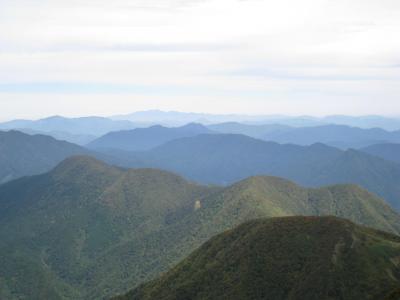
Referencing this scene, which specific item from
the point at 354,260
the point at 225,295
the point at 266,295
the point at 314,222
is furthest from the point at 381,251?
the point at 225,295

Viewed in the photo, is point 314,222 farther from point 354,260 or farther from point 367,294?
point 367,294

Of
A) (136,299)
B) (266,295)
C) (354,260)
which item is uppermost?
(354,260)

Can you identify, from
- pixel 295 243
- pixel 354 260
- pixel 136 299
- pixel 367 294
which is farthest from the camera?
pixel 136 299

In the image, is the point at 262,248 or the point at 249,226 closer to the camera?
the point at 262,248

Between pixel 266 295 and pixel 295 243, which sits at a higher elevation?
pixel 295 243

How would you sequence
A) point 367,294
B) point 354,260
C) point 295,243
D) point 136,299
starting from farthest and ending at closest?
1. point 136,299
2. point 295,243
3. point 354,260
4. point 367,294

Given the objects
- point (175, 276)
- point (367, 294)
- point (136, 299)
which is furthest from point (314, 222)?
point (136, 299)
